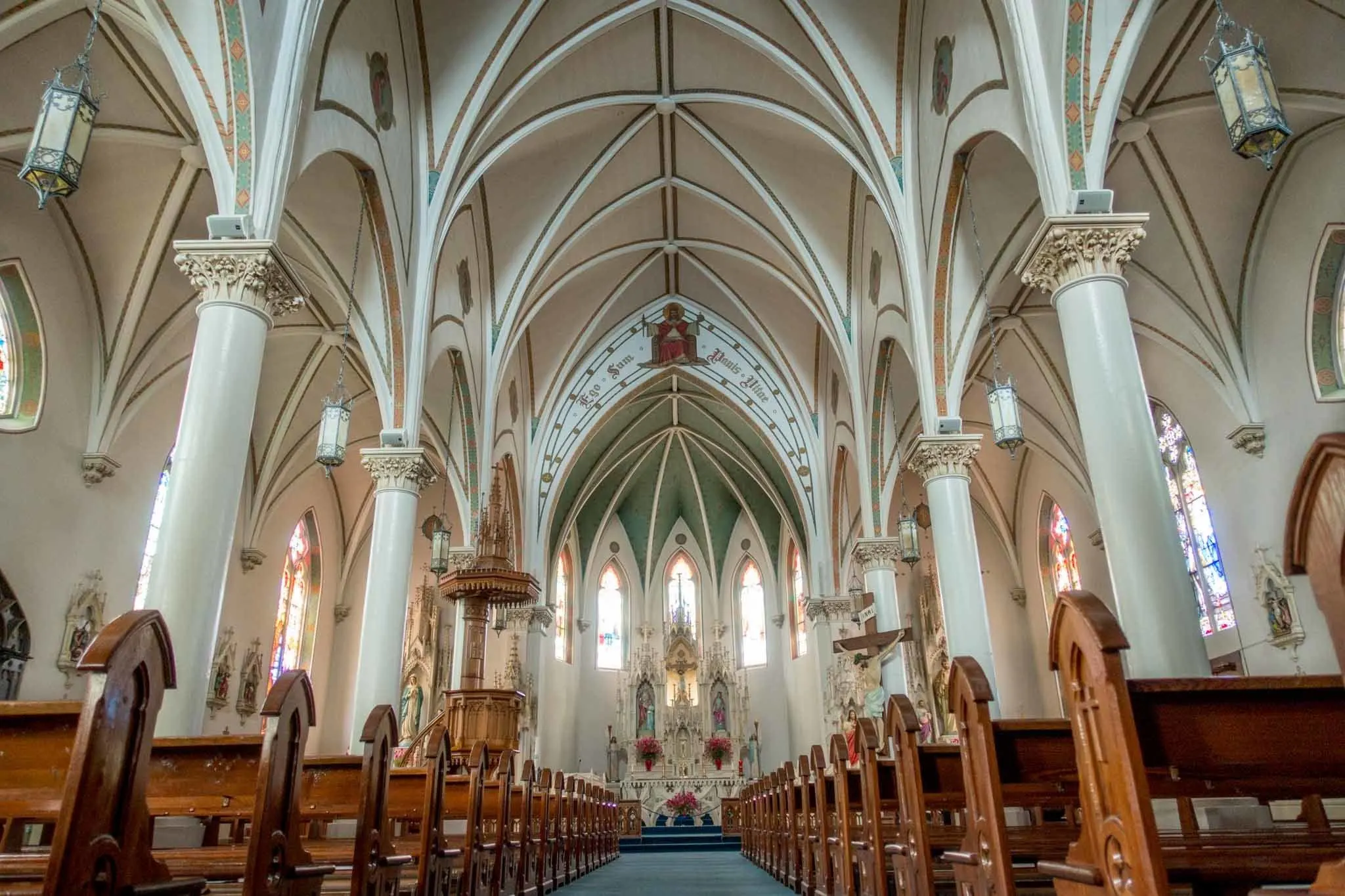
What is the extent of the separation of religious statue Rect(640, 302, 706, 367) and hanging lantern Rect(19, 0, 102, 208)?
17764mm

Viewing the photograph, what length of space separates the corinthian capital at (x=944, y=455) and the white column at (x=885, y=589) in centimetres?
502

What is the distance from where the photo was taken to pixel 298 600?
22375 mm

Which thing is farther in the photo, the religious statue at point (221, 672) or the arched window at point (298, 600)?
the arched window at point (298, 600)

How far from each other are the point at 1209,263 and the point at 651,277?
1210 centimetres

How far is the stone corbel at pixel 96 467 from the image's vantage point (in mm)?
14445

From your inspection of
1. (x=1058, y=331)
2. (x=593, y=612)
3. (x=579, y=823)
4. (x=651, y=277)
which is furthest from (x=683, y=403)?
(x=579, y=823)

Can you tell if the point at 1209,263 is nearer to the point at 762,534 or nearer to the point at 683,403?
the point at 683,403

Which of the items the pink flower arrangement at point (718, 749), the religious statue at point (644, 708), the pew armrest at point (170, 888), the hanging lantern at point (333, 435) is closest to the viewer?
the pew armrest at point (170, 888)

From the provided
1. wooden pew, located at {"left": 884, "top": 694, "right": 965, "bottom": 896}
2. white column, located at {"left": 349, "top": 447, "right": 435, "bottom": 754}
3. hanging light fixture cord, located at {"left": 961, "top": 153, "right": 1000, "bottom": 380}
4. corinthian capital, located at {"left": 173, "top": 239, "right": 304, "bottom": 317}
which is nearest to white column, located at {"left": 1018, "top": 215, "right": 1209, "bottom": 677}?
hanging light fixture cord, located at {"left": 961, "top": 153, "right": 1000, "bottom": 380}

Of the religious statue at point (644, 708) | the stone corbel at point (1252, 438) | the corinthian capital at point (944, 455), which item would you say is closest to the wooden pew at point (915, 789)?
the corinthian capital at point (944, 455)

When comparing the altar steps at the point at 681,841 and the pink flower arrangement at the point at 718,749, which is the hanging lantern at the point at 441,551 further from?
the pink flower arrangement at the point at 718,749

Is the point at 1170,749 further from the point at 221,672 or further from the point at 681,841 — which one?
the point at 681,841

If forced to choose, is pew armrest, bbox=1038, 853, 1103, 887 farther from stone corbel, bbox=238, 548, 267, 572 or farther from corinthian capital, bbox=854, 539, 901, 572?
stone corbel, bbox=238, 548, 267, 572

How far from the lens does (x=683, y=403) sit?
89.7ft
